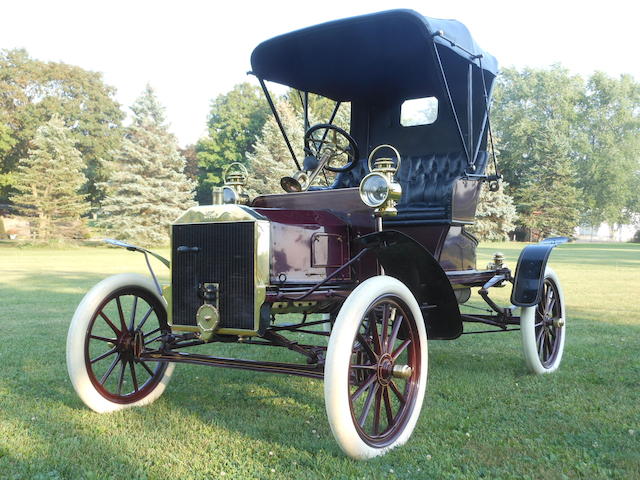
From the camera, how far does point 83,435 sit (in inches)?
134

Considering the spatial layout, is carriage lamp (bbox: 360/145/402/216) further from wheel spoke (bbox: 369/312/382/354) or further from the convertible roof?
the convertible roof

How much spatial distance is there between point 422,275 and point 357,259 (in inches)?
21.1

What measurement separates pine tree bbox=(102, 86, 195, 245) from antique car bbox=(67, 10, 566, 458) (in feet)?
85.4

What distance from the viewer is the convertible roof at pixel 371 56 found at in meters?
4.34

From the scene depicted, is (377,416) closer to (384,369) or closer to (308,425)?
(384,369)

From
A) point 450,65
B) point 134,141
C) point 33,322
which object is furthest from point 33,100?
point 450,65

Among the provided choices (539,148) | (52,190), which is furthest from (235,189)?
(539,148)

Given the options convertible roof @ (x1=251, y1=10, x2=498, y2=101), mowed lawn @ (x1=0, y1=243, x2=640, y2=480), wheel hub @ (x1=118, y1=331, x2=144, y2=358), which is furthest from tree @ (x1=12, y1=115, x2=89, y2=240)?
wheel hub @ (x1=118, y1=331, x2=144, y2=358)

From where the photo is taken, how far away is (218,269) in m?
3.58

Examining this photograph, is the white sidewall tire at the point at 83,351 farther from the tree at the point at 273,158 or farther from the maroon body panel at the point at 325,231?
the tree at the point at 273,158

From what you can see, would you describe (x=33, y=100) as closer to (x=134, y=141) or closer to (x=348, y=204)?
(x=134, y=141)

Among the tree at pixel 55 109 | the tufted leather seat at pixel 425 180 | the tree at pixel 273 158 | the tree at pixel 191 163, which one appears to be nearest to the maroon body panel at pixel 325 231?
the tufted leather seat at pixel 425 180

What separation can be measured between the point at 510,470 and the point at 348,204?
2.00 meters

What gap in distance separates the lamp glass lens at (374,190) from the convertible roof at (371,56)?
3.89 feet
